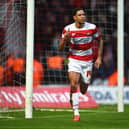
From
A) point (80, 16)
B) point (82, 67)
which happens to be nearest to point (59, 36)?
point (82, 67)

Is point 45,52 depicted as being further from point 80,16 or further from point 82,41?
point 80,16

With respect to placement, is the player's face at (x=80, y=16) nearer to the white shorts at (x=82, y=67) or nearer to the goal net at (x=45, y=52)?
the white shorts at (x=82, y=67)

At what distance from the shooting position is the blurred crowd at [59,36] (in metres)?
19.3

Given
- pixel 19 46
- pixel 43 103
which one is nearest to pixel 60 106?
pixel 43 103

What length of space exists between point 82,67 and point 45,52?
7810mm

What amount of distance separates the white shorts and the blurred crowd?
421 cm

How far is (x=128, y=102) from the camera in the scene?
19.6m

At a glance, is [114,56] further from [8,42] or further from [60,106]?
[8,42]

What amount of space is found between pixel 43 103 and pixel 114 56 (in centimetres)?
638

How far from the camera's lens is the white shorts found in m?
12.5

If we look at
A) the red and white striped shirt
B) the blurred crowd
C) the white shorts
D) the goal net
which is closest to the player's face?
the red and white striped shirt

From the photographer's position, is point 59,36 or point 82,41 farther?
point 59,36

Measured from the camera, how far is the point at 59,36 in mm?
18844

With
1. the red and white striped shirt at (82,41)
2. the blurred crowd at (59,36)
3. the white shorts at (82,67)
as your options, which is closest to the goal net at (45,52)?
the blurred crowd at (59,36)
